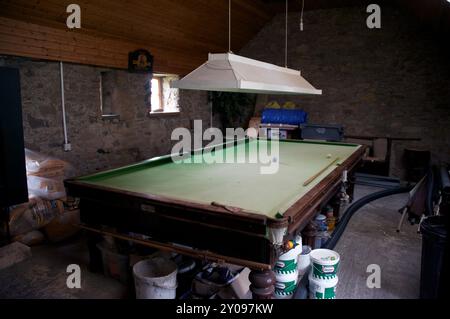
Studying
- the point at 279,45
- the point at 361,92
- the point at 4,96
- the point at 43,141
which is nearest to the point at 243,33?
the point at 279,45

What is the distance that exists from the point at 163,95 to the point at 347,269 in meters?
5.41

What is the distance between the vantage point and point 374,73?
7539 mm

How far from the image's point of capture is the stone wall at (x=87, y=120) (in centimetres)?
482

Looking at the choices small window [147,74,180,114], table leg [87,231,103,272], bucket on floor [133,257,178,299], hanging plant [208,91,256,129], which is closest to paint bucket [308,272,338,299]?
bucket on floor [133,257,178,299]

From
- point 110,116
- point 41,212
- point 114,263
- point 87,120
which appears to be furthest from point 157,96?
point 114,263

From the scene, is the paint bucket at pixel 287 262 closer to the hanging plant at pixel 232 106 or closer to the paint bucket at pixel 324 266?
the paint bucket at pixel 324 266

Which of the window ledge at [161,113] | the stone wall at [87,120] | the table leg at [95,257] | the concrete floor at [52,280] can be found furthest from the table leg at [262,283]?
the window ledge at [161,113]

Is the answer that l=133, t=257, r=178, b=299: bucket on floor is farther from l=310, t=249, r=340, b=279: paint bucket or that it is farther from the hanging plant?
the hanging plant

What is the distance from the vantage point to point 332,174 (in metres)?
3.20

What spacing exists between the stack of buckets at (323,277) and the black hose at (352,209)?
0.95 metres

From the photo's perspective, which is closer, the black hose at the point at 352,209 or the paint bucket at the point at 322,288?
the paint bucket at the point at 322,288

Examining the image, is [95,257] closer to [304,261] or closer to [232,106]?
[304,261]

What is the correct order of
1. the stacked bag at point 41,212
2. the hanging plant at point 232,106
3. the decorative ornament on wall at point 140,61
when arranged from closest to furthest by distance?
the stacked bag at point 41,212
the decorative ornament on wall at point 140,61
the hanging plant at point 232,106

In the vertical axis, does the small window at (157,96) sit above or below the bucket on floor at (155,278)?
above
